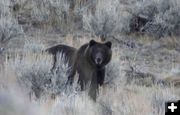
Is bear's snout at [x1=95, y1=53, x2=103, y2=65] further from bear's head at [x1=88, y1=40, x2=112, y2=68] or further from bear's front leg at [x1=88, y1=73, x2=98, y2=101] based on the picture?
bear's front leg at [x1=88, y1=73, x2=98, y2=101]

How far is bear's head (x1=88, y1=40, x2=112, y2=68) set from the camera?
11391 mm

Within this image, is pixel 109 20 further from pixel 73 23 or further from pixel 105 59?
pixel 105 59

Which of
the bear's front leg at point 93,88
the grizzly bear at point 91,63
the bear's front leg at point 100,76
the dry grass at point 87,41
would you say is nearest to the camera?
the dry grass at point 87,41

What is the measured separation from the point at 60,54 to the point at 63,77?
93cm

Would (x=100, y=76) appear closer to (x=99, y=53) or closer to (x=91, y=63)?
(x=91, y=63)

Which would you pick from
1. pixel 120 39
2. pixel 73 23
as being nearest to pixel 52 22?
pixel 73 23

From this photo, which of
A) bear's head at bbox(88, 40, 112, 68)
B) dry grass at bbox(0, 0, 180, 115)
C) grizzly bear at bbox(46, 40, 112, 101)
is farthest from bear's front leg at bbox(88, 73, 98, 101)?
bear's head at bbox(88, 40, 112, 68)

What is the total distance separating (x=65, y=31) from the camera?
1564 cm

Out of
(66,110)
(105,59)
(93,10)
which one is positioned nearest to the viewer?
(66,110)

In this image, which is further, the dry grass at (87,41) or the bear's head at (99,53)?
the bear's head at (99,53)

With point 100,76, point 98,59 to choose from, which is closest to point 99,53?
point 98,59

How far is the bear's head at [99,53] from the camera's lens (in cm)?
1139

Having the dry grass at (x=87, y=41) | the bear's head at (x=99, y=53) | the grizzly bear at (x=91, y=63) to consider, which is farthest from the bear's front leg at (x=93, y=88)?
the bear's head at (x=99, y=53)

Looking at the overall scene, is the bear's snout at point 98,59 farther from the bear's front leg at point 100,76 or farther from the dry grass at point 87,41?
the dry grass at point 87,41
